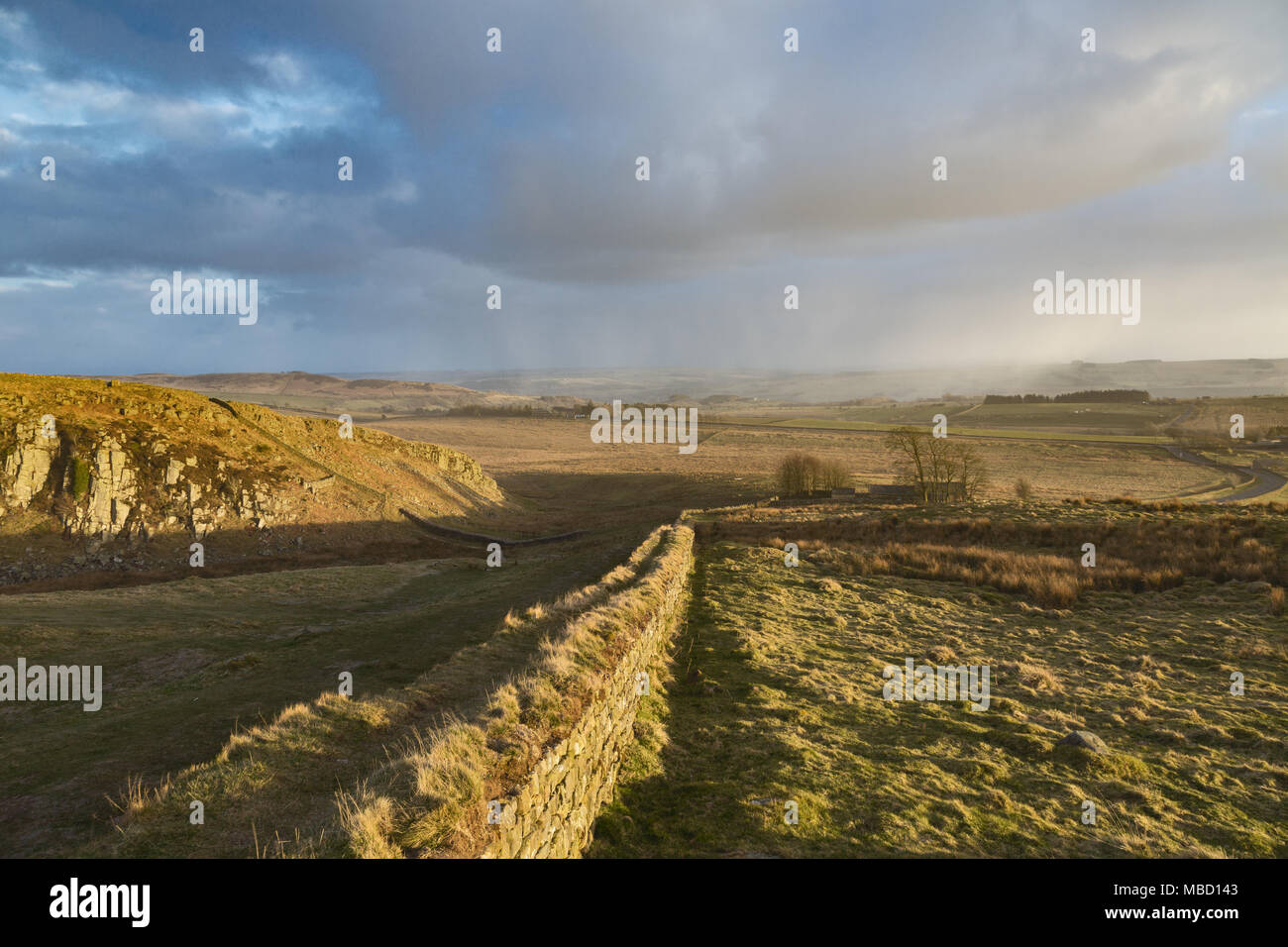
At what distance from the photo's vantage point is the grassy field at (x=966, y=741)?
7168 millimetres

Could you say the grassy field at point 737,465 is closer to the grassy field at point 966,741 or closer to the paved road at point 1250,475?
the paved road at point 1250,475

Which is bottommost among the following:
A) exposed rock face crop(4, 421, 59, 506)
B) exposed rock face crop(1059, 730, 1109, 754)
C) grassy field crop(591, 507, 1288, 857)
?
grassy field crop(591, 507, 1288, 857)

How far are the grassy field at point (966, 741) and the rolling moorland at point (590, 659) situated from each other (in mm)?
67

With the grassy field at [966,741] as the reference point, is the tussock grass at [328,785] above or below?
above

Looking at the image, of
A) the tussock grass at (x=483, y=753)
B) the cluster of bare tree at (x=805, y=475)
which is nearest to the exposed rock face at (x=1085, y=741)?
the tussock grass at (x=483, y=753)

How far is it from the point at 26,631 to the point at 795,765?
17.3 meters

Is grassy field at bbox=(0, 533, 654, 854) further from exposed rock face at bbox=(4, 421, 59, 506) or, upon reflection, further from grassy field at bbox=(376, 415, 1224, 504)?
grassy field at bbox=(376, 415, 1224, 504)

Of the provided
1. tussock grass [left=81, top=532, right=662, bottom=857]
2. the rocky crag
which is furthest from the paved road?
the rocky crag

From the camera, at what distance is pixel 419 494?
4000 centimetres

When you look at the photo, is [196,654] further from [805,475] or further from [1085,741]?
[805,475]

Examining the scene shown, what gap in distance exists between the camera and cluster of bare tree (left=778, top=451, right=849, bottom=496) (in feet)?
169

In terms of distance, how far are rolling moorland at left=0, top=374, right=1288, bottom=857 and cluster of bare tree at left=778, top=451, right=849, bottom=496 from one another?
44.7ft

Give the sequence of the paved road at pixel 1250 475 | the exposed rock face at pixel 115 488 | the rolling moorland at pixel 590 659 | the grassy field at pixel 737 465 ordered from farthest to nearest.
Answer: the grassy field at pixel 737 465 → the paved road at pixel 1250 475 → the exposed rock face at pixel 115 488 → the rolling moorland at pixel 590 659
